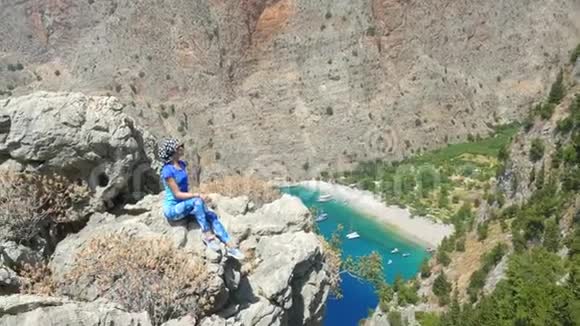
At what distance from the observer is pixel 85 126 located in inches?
470

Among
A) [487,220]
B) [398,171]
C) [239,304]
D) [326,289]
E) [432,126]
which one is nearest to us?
[239,304]

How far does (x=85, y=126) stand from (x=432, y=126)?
192ft

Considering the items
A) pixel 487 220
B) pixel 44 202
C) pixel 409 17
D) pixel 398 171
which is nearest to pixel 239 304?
pixel 44 202

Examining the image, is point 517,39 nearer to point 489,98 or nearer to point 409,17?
point 489,98

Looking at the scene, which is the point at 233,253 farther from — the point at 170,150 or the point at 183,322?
Answer: the point at 170,150

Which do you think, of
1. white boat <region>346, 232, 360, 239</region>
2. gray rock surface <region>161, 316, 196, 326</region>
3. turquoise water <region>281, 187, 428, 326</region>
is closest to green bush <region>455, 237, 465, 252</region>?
turquoise water <region>281, 187, 428, 326</region>

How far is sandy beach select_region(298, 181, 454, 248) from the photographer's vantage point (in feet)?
150

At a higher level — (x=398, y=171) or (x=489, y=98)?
(x=489, y=98)

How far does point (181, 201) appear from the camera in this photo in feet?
36.1

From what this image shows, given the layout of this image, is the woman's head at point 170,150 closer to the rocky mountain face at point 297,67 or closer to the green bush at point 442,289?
the green bush at point 442,289

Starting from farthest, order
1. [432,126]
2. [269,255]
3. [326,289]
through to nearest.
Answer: [432,126]
[326,289]
[269,255]

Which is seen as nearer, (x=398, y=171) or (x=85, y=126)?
(x=85, y=126)

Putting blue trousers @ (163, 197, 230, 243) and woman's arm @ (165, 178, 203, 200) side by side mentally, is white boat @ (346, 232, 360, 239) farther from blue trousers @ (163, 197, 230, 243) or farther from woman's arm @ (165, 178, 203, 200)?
woman's arm @ (165, 178, 203, 200)

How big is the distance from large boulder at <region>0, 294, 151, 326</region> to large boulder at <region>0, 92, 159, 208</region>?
152 inches
